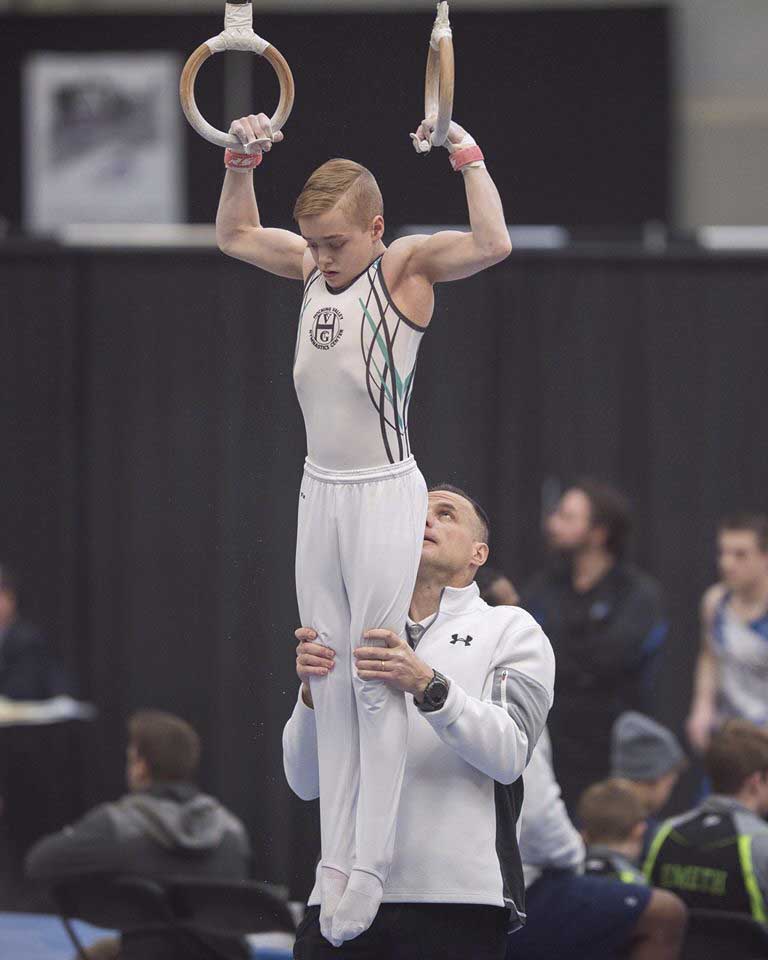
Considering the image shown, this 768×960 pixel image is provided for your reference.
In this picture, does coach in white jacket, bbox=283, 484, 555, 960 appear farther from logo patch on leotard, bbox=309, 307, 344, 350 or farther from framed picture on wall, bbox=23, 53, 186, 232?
framed picture on wall, bbox=23, 53, 186, 232

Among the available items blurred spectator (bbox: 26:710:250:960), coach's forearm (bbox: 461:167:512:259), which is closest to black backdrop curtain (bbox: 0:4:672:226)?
blurred spectator (bbox: 26:710:250:960)

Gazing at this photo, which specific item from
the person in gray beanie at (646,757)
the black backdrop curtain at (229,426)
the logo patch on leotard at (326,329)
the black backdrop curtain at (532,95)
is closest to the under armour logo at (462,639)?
the logo patch on leotard at (326,329)

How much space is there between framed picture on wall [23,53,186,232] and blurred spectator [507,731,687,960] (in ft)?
15.5

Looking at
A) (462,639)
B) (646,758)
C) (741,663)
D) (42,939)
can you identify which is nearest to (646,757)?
(646,758)

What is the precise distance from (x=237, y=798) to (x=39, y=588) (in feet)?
4.58

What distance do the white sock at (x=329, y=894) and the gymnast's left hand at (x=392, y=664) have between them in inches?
11.6

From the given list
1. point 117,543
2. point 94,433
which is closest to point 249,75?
point 94,433

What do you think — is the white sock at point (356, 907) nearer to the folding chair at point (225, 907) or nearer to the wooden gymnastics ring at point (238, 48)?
the folding chair at point (225, 907)

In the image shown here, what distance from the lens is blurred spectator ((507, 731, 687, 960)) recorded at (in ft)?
9.94

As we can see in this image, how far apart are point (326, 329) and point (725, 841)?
1737 mm

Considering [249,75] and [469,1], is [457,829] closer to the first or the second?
[249,75]

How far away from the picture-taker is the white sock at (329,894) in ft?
7.15

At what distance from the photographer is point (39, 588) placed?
7070 millimetres

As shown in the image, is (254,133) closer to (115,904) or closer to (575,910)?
(575,910)
